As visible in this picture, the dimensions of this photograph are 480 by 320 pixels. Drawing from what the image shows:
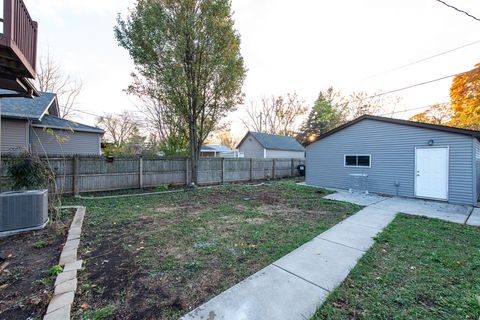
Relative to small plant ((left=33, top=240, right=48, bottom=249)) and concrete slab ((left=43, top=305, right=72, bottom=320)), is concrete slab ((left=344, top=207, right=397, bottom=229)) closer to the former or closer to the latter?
concrete slab ((left=43, top=305, right=72, bottom=320))

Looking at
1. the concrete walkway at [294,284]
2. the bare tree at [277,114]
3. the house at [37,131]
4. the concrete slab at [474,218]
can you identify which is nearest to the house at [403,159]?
the concrete slab at [474,218]

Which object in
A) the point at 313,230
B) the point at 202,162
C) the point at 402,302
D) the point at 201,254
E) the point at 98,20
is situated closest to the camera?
the point at 402,302

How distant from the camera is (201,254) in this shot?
125 inches

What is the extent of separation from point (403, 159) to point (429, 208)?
2.44 m

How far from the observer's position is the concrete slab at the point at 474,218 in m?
4.89

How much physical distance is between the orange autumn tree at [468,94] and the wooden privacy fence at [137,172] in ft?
39.9

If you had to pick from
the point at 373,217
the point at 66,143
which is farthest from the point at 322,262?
the point at 66,143

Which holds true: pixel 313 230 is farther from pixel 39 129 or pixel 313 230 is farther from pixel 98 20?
pixel 39 129

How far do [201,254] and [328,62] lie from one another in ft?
41.0

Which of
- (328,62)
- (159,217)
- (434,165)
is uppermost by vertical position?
(328,62)

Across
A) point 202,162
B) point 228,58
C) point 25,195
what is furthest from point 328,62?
point 25,195

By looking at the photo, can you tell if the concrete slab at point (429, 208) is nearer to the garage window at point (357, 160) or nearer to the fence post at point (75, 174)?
the garage window at point (357, 160)

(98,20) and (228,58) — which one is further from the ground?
(98,20)

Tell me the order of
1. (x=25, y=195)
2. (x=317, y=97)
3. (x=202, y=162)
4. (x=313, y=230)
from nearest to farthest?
(x=25, y=195), (x=313, y=230), (x=202, y=162), (x=317, y=97)
